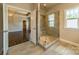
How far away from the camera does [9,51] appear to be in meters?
1.94

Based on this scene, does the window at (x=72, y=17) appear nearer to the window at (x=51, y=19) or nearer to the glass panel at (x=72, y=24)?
the glass panel at (x=72, y=24)

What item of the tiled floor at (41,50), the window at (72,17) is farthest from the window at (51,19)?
the tiled floor at (41,50)

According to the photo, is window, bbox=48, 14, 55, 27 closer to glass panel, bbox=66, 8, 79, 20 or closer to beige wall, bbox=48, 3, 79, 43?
beige wall, bbox=48, 3, 79, 43

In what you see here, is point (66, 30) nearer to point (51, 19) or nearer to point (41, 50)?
point (51, 19)

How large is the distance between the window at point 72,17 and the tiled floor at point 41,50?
1.34 ft

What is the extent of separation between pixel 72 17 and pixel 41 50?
34.7 inches

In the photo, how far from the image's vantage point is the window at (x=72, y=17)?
1.95 m

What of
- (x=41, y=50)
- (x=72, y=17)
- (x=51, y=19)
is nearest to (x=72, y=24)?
(x=72, y=17)

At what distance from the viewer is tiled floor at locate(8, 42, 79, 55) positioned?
1.95 m

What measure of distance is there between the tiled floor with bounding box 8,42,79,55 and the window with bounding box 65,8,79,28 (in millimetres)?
408

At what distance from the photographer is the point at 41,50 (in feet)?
6.59

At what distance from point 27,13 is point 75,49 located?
1145 millimetres
